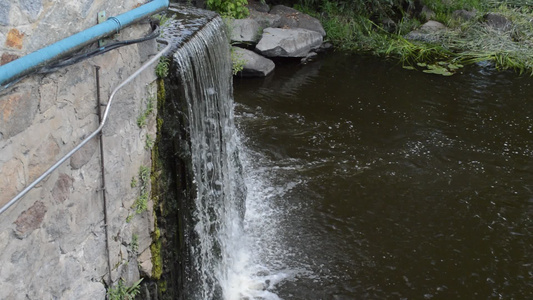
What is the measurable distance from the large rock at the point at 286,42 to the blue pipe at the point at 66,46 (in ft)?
22.1

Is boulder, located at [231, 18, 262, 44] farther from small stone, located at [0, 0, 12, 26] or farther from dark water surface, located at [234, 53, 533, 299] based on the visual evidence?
small stone, located at [0, 0, 12, 26]

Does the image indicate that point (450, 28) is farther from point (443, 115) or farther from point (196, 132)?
point (196, 132)

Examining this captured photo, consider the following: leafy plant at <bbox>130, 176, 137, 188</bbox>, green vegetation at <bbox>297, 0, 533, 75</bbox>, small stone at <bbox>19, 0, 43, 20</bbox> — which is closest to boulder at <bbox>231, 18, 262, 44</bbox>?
green vegetation at <bbox>297, 0, 533, 75</bbox>

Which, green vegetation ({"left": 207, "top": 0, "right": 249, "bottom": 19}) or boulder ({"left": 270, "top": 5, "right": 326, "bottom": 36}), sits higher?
green vegetation ({"left": 207, "top": 0, "right": 249, "bottom": 19})

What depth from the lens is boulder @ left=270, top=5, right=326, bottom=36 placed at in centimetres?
1061

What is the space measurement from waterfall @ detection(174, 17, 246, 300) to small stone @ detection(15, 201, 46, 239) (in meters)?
1.32

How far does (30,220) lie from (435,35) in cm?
1037

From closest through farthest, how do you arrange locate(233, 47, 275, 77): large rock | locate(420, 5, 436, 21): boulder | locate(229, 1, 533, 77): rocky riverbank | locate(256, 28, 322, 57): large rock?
1. locate(233, 47, 275, 77): large rock
2. locate(256, 28, 322, 57): large rock
3. locate(229, 1, 533, 77): rocky riverbank
4. locate(420, 5, 436, 21): boulder

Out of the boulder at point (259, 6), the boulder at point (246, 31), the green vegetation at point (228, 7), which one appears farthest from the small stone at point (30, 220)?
the boulder at point (259, 6)

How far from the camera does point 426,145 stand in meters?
6.88

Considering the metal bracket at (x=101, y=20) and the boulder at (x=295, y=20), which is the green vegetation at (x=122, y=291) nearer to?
the metal bracket at (x=101, y=20)

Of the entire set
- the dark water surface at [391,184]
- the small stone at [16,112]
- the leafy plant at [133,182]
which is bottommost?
the dark water surface at [391,184]

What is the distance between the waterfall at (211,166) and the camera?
3660 millimetres

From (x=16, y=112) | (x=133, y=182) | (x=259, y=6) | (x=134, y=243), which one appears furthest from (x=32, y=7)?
(x=259, y=6)
